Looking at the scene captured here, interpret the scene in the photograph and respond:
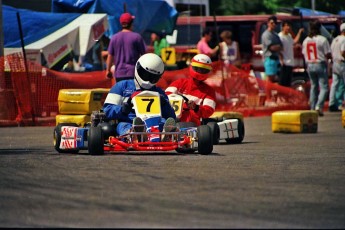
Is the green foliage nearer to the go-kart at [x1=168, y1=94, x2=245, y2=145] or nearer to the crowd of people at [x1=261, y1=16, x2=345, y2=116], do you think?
the crowd of people at [x1=261, y1=16, x2=345, y2=116]

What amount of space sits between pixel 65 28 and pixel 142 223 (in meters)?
16.0

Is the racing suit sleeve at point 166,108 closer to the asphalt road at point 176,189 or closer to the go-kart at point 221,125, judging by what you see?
the asphalt road at point 176,189

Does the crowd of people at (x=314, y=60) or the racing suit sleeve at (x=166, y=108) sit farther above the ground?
the racing suit sleeve at (x=166, y=108)

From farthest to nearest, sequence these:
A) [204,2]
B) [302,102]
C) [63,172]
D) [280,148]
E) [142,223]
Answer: [204,2], [302,102], [280,148], [63,172], [142,223]

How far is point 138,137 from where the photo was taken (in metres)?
13.1

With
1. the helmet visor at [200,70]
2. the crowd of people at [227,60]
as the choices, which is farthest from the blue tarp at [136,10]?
the helmet visor at [200,70]

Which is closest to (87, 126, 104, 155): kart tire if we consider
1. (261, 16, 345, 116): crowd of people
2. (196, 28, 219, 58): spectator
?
(261, 16, 345, 116): crowd of people

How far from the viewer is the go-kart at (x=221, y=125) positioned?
48.2 feet

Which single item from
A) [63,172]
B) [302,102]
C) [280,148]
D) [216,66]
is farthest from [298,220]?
[302,102]

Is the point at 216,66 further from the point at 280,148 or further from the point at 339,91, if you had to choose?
the point at 280,148

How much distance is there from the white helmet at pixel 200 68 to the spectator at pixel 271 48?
31.5ft

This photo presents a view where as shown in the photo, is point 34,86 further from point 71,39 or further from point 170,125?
point 170,125

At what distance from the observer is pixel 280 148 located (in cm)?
1491

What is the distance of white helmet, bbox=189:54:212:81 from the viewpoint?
1564cm
